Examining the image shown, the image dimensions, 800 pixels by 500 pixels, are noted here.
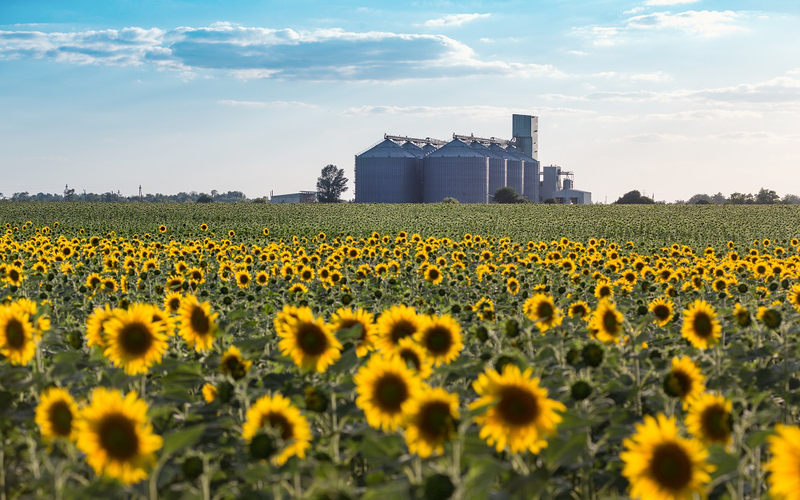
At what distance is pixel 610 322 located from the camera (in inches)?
212

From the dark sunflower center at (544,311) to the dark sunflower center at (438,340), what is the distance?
60.3 inches

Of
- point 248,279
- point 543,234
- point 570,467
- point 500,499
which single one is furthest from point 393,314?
point 543,234

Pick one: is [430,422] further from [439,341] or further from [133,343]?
[133,343]

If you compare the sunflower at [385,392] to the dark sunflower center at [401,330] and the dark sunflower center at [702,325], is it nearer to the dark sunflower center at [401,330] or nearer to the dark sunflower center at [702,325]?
the dark sunflower center at [401,330]

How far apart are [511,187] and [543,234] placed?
241 feet

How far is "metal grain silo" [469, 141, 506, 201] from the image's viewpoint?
104 metres

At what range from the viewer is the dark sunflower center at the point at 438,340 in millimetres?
4340

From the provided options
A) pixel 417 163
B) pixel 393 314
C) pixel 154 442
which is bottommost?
pixel 154 442

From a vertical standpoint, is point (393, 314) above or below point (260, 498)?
above

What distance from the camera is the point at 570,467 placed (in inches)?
142

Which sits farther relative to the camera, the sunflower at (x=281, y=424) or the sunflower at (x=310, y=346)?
the sunflower at (x=310, y=346)

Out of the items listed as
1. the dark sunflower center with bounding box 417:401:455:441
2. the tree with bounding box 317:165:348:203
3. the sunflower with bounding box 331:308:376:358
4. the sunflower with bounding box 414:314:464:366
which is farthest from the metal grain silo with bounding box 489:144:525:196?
the dark sunflower center with bounding box 417:401:455:441

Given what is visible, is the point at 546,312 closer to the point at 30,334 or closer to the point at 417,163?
the point at 30,334

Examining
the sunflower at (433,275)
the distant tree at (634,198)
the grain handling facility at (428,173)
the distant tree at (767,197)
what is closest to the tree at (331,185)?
the grain handling facility at (428,173)
